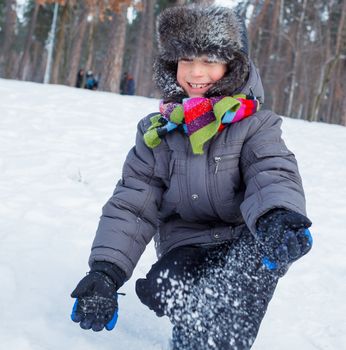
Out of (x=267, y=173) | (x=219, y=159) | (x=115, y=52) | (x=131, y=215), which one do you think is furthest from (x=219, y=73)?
(x=115, y=52)

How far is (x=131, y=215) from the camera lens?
187cm

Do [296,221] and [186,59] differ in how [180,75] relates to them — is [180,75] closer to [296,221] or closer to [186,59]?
[186,59]

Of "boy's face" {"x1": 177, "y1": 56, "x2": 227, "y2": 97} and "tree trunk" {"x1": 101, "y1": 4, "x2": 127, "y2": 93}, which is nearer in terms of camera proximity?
"boy's face" {"x1": 177, "y1": 56, "x2": 227, "y2": 97}

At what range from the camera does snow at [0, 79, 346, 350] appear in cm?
197

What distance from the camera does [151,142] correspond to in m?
1.90

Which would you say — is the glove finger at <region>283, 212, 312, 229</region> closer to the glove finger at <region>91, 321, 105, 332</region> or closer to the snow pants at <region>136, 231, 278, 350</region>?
the snow pants at <region>136, 231, 278, 350</region>

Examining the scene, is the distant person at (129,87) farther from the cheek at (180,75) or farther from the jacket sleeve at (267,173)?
the jacket sleeve at (267,173)

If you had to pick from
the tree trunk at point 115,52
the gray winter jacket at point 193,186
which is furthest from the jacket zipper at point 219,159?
the tree trunk at point 115,52

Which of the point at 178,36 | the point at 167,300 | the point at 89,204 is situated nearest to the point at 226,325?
the point at 167,300

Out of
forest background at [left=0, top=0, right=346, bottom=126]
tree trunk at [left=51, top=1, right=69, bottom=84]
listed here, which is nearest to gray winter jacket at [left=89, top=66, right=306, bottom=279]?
forest background at [left=0, top=0, right=346, bottom=126]

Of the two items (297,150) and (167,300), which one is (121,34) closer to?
(297,150)

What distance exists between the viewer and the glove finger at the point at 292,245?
4.51 ft

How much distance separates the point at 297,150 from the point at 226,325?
4.37 m

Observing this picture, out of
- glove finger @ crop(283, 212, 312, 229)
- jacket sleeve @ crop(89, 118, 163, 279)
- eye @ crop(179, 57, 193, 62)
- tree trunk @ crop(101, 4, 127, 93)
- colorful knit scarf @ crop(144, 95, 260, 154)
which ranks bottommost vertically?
jacket sleeve @ crop(89, 118, 163, 279)
